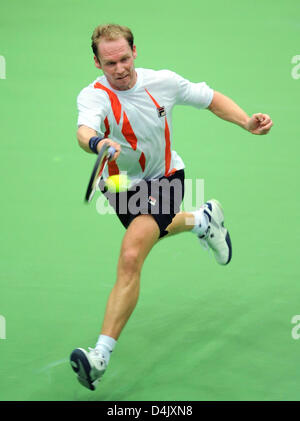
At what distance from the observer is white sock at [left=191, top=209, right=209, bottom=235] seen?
5254 mm

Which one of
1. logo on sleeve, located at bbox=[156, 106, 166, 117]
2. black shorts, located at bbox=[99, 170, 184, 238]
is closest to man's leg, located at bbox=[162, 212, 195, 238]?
black shorts, located at bbox=[99, 170, 184, 238]

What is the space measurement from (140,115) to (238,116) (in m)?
0.68

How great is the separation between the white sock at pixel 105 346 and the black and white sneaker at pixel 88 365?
0.10 ft

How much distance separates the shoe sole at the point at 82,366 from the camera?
3.75 metres

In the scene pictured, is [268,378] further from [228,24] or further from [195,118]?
[228,24]

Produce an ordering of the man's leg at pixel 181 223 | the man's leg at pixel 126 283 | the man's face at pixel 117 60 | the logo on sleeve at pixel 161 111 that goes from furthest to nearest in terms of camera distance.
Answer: the man's leg at pixel 181 223, the logo on sleeve at pixel 161 111, the man's face at pixel 117 60, the man's leg at pixel 126 283

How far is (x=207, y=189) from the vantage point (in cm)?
678

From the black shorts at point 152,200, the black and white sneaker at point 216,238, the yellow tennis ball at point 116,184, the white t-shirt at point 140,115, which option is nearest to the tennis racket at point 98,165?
the yellow tennis ball at point 116,184

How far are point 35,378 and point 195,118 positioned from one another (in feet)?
16.1

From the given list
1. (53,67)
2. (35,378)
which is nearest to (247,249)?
(35,378)

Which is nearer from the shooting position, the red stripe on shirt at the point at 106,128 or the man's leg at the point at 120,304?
the man's leg at the point at 120,304

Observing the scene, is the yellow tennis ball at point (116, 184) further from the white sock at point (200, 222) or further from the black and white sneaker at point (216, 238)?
the black and white sneaker at point (216, 238)

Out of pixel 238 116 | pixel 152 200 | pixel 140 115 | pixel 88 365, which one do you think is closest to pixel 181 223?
pixel 152 200

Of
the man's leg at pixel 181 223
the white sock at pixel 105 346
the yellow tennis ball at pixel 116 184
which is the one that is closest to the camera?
the white sock at pixel 105 346
